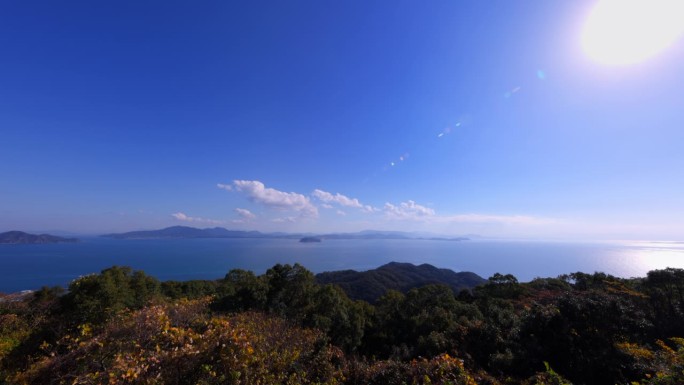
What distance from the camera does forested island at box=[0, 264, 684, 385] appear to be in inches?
160

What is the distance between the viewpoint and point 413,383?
4.27m

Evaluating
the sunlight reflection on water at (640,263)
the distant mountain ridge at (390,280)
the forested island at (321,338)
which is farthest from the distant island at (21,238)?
the sunlight reflection on water at (640,263)

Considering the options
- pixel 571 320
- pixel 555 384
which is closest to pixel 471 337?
pixel 571 320

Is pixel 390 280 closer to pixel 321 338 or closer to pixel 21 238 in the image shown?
pixel 321 338

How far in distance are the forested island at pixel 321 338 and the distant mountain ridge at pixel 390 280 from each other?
1192 inches

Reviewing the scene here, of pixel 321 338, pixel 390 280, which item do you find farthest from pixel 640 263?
pixel 321 338

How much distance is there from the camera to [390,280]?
5650cm

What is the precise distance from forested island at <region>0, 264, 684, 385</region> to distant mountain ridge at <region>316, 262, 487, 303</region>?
3028 centimetres

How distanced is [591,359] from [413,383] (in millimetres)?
6035

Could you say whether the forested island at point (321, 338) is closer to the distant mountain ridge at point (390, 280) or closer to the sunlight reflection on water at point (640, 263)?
the distant mountain ridge at point (390, 280)

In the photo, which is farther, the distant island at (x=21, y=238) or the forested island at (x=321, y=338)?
the distant island at (x=21, y=238)

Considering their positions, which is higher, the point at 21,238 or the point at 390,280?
the point at 21,238

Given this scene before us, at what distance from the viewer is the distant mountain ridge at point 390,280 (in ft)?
157

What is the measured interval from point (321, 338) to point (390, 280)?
169ft
